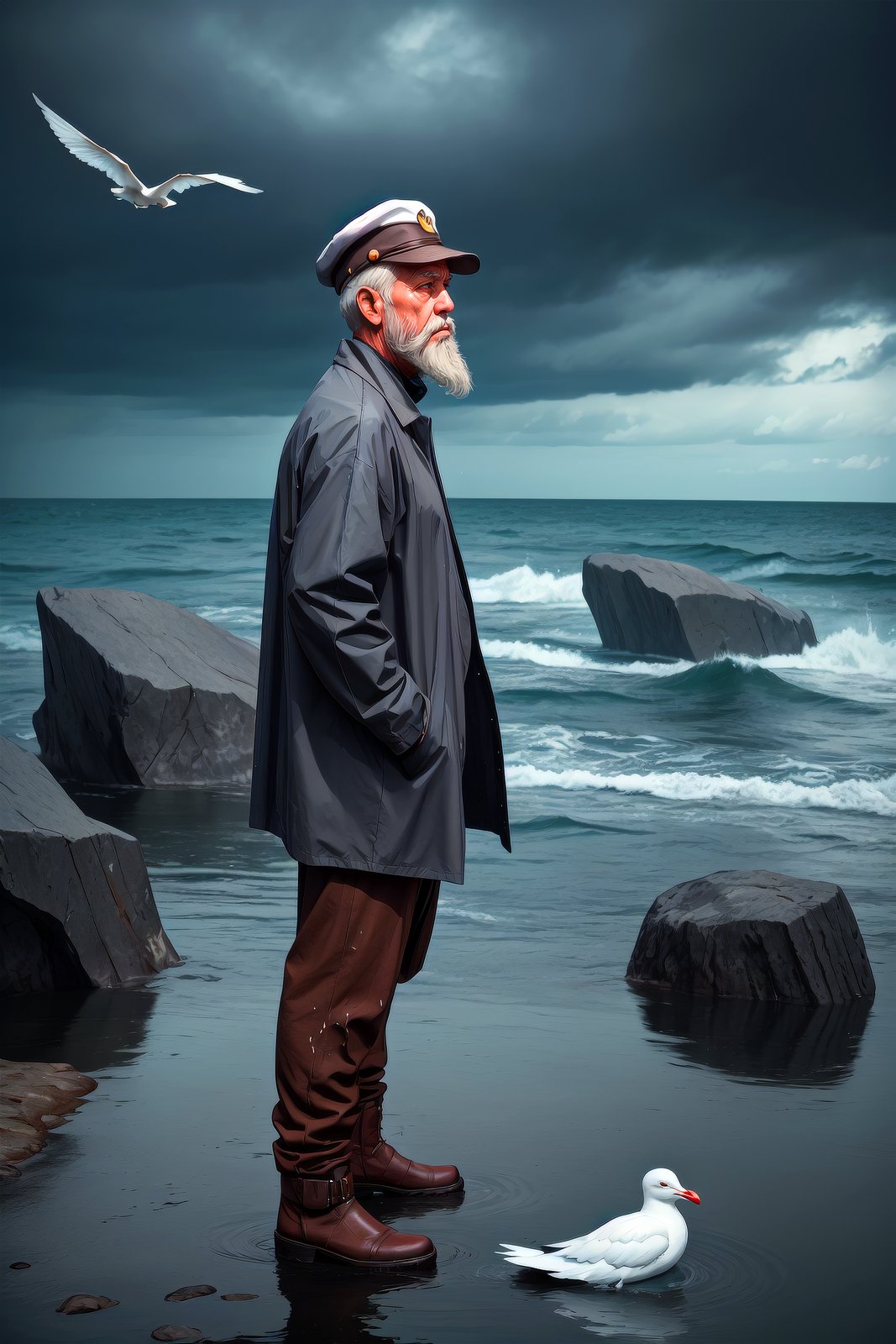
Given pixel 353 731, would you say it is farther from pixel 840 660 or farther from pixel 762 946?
pixel 840 660

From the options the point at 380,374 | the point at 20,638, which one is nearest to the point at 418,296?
the point at 380,374

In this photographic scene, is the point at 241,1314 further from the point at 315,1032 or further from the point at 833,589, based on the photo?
the point at 833,589

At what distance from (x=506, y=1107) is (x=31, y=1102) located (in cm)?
100

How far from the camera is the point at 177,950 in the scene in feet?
15.0

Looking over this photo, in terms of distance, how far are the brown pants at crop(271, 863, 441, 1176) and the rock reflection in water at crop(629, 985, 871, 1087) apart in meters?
1.39

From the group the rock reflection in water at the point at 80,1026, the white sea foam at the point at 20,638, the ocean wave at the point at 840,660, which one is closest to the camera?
the rock reflection in water at the point at 80,1026

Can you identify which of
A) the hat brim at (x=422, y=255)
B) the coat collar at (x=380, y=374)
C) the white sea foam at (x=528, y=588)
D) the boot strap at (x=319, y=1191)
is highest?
the white sea foam at (x=528, y=588)

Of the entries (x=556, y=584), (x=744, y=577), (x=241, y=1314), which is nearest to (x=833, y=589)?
(x=744, y=577)

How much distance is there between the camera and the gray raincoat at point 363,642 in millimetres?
2139

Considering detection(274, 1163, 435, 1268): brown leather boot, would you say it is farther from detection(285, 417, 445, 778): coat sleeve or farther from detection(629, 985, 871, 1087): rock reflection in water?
detection(629, 985, 871, 1087): rock reflection in water

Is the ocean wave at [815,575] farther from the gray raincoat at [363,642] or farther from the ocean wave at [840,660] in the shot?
the gray raincoat at [363,642]

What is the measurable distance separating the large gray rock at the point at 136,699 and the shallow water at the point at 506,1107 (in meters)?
0.33

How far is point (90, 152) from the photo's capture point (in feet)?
18.7

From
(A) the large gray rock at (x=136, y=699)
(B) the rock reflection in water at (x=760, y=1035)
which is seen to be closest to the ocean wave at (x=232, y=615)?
(A) the large gray rock at (x=136, y=699)
